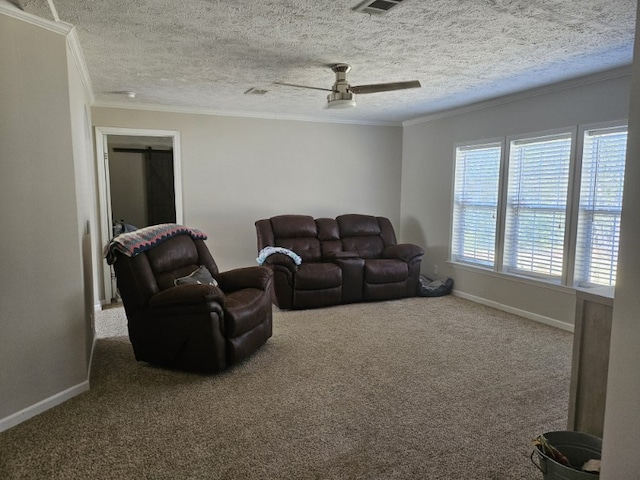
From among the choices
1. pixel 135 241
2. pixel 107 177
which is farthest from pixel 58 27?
pixel 107 177

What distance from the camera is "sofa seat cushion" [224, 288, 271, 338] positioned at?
3.26 meters

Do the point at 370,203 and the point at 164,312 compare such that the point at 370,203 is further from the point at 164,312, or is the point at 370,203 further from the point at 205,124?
the point at 164,312

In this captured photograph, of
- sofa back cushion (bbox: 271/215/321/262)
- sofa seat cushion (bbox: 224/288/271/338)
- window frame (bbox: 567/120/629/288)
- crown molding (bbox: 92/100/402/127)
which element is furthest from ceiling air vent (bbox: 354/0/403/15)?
crown molding (bbox: 92/100/402/127)

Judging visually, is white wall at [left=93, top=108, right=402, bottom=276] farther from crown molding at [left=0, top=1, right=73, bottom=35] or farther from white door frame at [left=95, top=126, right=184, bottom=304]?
crown molding at [left=0, top=1, right=73, bottom=35]

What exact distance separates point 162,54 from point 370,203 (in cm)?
404

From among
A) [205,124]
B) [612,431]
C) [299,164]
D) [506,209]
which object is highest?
[205,124]

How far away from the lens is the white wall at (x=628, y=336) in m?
1.21

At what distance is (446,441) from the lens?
2.38m

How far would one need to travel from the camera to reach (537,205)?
462 centimetres

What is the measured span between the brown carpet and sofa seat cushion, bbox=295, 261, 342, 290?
1029 mm

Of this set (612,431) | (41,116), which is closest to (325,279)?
(41,116)

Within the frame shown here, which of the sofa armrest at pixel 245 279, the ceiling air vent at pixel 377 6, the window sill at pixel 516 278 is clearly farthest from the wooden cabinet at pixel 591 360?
the sofa armrest at pixel 245 279

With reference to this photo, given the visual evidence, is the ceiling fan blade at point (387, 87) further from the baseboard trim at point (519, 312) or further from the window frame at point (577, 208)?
the baseboard trim at point (519, 312)

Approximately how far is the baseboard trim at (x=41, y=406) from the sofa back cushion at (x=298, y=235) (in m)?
3.01
